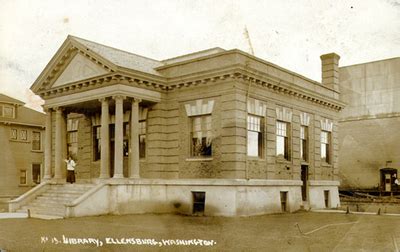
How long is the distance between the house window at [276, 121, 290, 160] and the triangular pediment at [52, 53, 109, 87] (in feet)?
28.7

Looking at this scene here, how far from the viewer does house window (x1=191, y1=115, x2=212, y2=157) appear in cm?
2108

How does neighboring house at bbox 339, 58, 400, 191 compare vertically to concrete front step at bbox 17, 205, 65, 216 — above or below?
above

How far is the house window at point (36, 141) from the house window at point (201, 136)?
83.6 ft

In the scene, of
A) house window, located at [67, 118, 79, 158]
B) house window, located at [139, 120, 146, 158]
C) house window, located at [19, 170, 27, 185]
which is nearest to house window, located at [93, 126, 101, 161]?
house window, located at [67, 118, 79, 158]

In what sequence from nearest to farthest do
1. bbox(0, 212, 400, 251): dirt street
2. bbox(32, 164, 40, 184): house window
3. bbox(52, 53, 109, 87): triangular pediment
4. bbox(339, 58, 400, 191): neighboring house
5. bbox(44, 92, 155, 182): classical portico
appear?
1. bbox(0, 212, 400, 251): dirt street
2. bbox(44, 92, 155, 182): classical portico
3. bbox(52, 53, 109, 87): triangular pediment
4. bbox(339, 58, 400, 191): neighboring house
5. bbox(32, 164, 40, 184): house window

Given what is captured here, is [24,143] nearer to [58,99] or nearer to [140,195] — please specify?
[58,99]

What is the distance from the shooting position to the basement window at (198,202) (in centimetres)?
2108

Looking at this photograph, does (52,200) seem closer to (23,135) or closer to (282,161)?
(282,161)

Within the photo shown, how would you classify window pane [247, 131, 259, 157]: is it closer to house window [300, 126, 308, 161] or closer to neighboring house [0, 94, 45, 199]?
house window [300, 126, 308, 161]

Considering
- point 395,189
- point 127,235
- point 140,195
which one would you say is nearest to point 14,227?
point 127,235

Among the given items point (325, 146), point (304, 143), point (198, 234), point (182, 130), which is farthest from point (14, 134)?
point (198, 234)

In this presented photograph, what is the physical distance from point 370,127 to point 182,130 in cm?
2431

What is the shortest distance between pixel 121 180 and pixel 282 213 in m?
7.57

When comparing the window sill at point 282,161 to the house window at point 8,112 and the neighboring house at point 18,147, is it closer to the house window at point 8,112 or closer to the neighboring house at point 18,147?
the neighboring house at point 18,147
